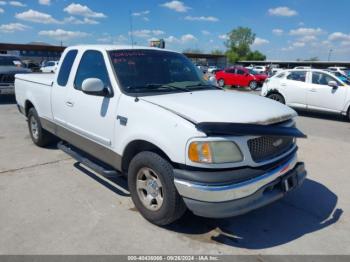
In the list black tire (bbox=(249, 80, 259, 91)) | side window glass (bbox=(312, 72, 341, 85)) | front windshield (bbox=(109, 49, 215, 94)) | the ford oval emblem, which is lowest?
black tire (bbox=(249, 80, 259, 91))

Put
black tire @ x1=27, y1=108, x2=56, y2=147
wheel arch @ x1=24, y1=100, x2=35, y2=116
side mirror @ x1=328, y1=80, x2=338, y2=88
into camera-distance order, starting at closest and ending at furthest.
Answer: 1. black tire @ x1=27, y1=108, x2=56, y2=147
2. wheel arch @ x1=24, y1=100, x2=35, y2=116
3. side mirror @ x1=328, y1=80, x2=338, y2=88

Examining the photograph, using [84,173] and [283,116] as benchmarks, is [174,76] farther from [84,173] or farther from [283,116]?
[84,173]

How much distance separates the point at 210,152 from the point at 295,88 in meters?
9.63

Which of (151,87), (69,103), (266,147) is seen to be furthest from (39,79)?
(266,147)

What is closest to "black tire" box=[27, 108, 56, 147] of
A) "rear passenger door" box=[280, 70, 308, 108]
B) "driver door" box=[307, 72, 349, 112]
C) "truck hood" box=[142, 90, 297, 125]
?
"truck hood" box=[142, 90, 297, 125]

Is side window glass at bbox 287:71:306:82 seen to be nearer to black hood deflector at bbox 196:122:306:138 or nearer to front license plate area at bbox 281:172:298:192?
front license plate area at bbox 281:172:298:192

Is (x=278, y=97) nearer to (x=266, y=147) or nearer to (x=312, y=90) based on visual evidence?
(x=312, y=90)

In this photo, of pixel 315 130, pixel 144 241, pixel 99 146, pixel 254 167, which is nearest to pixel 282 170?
pixel 254 167

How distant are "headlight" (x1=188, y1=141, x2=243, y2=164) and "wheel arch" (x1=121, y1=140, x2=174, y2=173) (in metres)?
0.34

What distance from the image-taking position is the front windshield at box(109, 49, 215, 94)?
388 cm

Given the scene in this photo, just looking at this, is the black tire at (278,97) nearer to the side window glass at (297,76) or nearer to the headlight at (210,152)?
the side window glass at (297,76)

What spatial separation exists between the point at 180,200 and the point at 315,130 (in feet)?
23.2

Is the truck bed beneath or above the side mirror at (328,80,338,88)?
above

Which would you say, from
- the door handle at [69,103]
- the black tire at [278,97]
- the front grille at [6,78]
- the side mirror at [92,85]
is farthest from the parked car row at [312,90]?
the front grille at [6,78]
